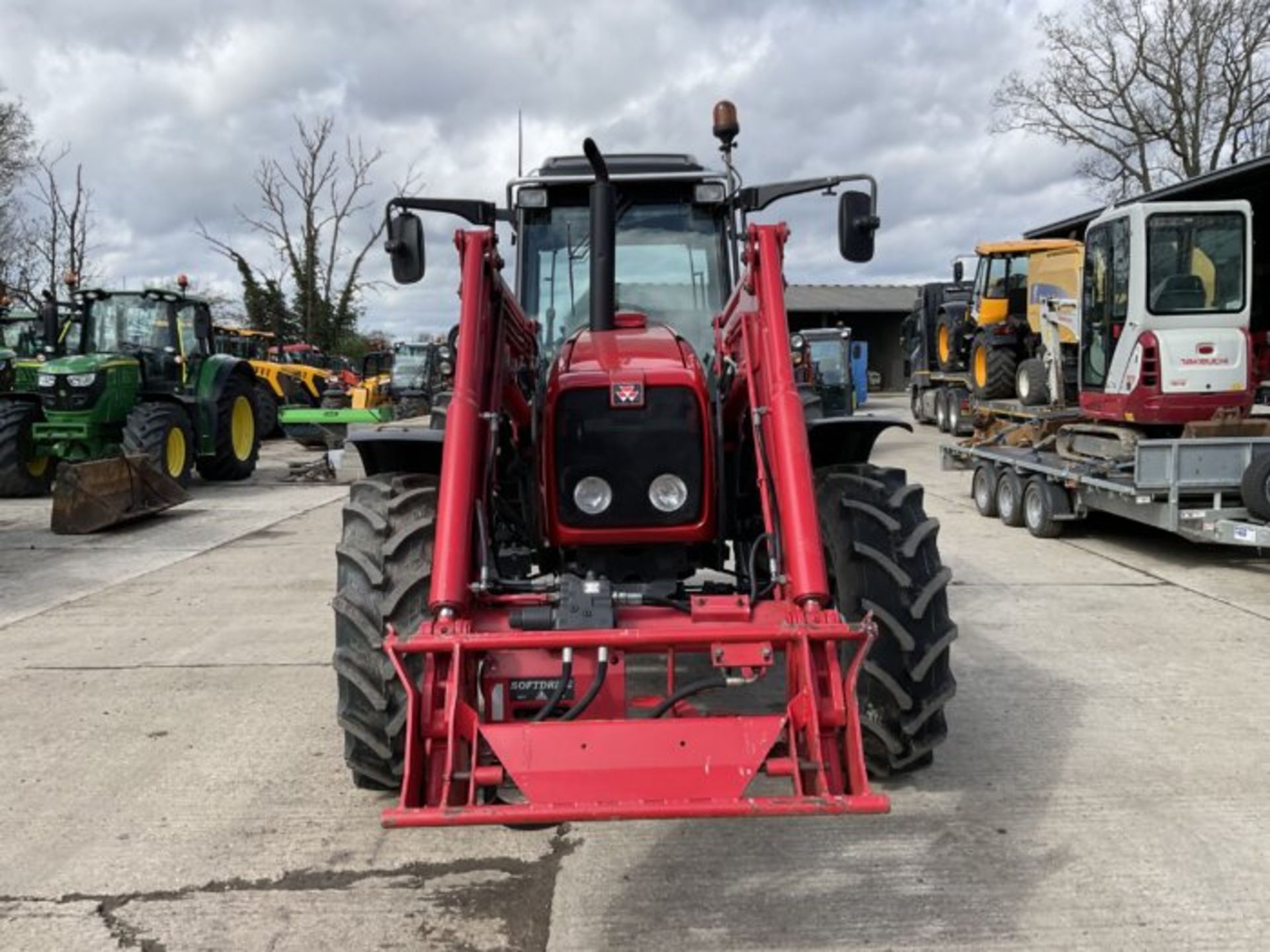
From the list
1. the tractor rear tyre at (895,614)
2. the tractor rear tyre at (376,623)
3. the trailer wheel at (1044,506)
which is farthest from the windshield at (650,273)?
the trailer wheel at (1044,506)

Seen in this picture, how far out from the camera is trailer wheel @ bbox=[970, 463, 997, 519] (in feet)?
35.6

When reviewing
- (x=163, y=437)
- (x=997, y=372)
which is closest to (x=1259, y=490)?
(x=997, y=372)

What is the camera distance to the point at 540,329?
16.8 feet

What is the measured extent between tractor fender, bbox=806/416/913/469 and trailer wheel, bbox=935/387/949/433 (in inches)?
721

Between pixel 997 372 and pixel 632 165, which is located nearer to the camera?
pixel 632 165

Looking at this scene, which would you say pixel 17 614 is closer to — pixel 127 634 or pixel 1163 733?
pixel 127 634

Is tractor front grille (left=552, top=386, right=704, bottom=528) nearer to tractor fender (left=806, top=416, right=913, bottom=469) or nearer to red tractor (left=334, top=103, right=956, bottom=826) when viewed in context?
red tractor (left=334, top=103, right=956, bottom=826)

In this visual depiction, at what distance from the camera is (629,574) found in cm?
402

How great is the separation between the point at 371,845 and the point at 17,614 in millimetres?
4886

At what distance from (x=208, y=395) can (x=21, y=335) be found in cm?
851

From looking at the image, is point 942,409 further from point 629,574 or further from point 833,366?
point 629,574

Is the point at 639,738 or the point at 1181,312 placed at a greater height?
the point at 1181,312

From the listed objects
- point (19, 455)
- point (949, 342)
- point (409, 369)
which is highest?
point (949, 342)

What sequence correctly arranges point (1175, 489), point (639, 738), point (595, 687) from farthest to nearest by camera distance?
point (1175, 489), point (595, 687), point (639, 738)
